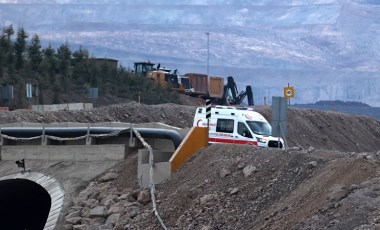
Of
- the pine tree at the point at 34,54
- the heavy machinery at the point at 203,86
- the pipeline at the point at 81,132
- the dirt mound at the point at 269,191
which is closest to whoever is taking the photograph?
the dirt mound at the point at 269,191

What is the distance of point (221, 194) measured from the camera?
27.0 m

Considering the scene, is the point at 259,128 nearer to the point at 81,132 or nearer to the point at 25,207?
the point at 81,132

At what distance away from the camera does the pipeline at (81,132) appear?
114ft

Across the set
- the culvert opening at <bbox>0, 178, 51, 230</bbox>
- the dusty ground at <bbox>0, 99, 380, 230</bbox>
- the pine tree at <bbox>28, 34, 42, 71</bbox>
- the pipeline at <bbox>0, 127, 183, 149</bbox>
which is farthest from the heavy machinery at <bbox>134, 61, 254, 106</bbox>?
the dusty ground at <bbox>0, 99, 380, 230</bbox>

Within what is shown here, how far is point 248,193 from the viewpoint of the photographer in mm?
26094

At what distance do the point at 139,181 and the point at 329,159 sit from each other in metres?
8.13

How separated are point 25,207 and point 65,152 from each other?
6.26m

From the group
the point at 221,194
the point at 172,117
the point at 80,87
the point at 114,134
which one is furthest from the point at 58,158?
the point at 80,87

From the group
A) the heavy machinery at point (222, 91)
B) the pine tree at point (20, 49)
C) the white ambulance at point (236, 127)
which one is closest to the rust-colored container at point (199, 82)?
the heavy machinery at point (222, 91)

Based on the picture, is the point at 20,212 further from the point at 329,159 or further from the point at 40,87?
the point at 40,87

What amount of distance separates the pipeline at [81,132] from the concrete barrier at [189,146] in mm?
1494

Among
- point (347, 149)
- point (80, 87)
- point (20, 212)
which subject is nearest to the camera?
point (20, 212)

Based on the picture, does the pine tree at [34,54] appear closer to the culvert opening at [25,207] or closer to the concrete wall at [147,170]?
the culvert opening at [25,207]

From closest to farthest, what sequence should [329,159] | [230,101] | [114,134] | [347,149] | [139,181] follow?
1. [329,159]
2. [139,181]
3. [114,134]
4. [347,149]
5. [230,101]
